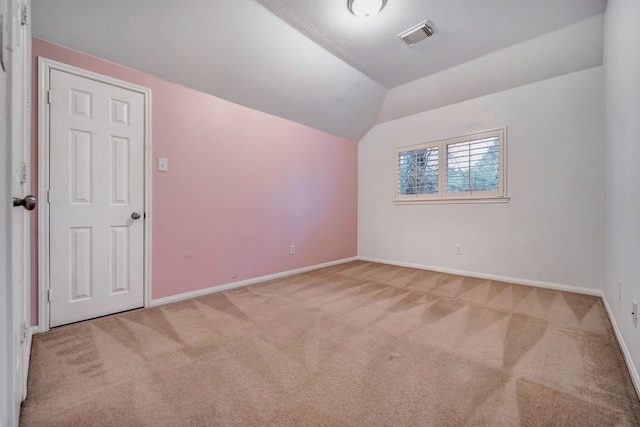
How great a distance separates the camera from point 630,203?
5.11ft

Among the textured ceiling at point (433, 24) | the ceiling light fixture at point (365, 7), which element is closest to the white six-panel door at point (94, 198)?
the textured ceiling at point (433, 24)

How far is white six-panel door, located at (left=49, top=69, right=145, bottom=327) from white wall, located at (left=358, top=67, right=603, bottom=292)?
369cm

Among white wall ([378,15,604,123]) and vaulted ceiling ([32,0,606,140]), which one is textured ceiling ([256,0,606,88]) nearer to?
vaulted ceiling ([32,0,606,140])

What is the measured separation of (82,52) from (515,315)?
4.29 meters

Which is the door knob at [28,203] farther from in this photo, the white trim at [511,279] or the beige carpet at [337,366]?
the white trim at [511,279]

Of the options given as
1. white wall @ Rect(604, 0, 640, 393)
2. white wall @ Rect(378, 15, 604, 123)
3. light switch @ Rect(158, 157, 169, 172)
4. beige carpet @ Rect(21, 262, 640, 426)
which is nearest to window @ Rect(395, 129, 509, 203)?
white wall @ Rect(378, 15, 604, 123)

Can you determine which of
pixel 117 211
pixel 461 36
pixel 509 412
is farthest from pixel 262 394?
pixel 461 36

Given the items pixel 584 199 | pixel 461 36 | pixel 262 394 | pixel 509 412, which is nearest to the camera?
pixel 509 412

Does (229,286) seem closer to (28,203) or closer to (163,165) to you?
(163,165)

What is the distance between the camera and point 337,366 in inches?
60.9

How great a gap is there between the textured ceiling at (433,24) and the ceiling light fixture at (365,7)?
0.21 feet

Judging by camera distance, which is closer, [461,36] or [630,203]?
[630,203]

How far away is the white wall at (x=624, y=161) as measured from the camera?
1.42 metres

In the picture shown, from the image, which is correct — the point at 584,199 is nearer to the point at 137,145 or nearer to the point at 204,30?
the point at 204,30
